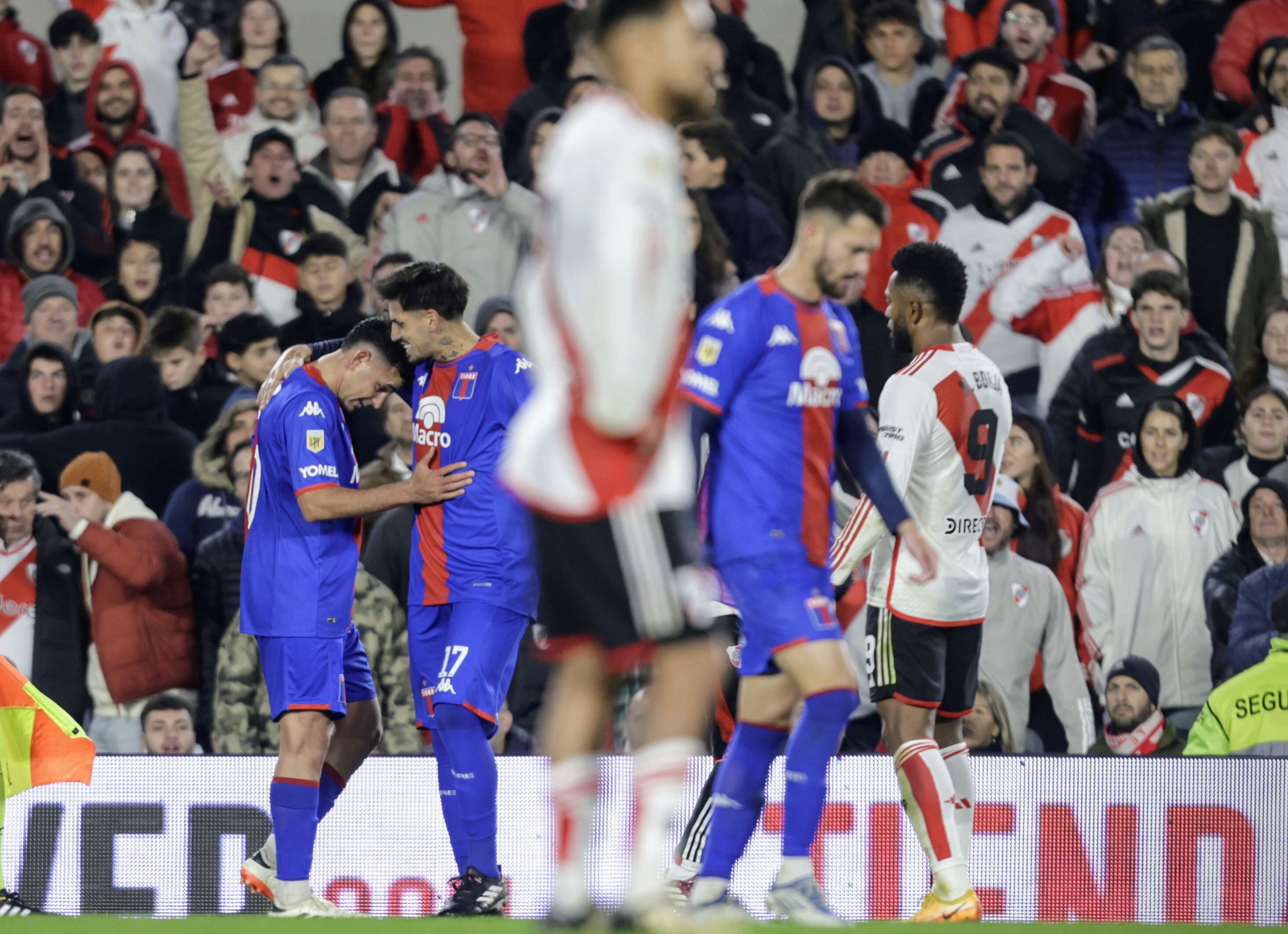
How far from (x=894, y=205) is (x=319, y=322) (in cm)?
351

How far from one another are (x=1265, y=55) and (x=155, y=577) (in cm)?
772

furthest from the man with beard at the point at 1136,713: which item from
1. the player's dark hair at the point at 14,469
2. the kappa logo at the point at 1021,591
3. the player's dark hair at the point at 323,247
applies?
the player's dark hair at the point at 14,469

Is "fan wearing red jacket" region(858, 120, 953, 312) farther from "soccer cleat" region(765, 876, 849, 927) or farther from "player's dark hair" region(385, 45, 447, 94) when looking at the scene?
"soccer cleat" region(765, 876, 849, 927)

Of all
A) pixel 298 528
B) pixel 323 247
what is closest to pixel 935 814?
pixel 298 528

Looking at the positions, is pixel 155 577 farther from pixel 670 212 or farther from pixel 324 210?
pixel 670 212

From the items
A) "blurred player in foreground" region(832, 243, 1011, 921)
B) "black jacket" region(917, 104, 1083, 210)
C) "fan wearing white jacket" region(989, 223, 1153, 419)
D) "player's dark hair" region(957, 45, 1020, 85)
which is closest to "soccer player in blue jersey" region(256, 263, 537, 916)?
"blurred player in foreground" region(832, 243, 1011, 921)

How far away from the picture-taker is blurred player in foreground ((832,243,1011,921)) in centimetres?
638

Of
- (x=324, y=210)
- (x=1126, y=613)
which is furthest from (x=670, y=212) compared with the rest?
(x=324, y=210)

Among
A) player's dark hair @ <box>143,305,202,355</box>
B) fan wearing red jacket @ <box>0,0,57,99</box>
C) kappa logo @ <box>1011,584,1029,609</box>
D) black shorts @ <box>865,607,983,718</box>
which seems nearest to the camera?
black shorts @ <box>865,607,983,718</box>

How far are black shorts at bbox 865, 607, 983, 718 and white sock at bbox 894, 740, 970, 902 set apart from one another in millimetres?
217

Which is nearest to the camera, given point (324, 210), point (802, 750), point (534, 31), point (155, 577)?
point (802, 750)

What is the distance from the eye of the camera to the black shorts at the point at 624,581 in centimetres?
375

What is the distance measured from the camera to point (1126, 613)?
9281 mm

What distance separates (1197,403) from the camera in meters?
9.99
